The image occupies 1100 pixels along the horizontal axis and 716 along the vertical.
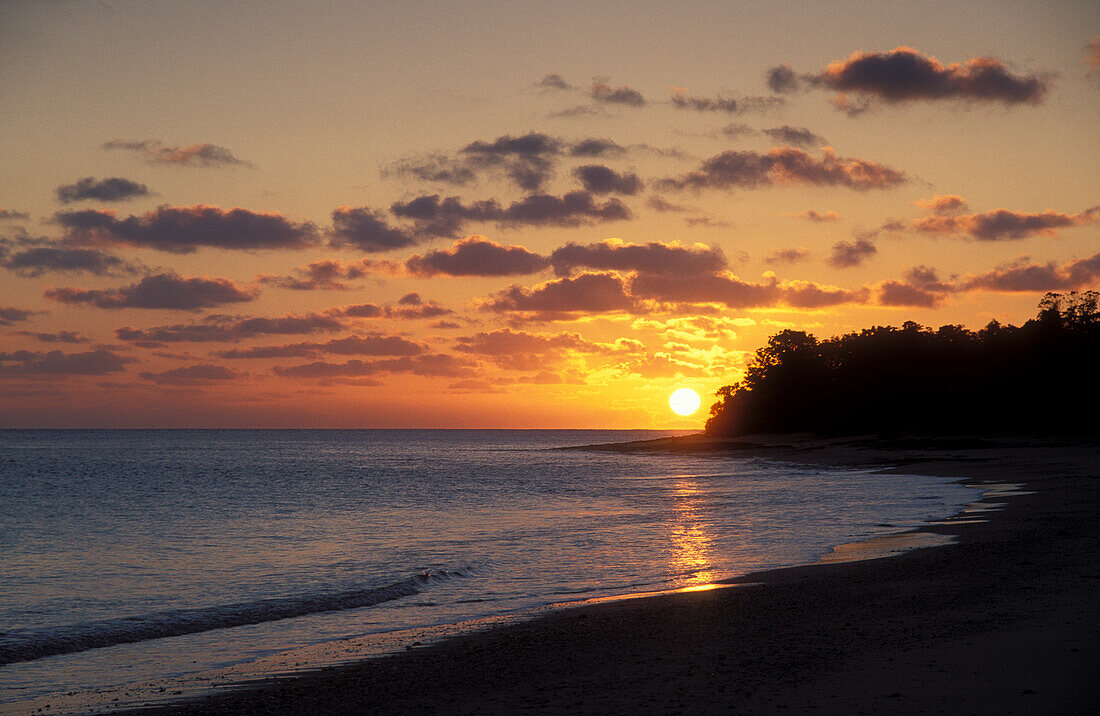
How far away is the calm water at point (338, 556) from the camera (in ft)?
51.4

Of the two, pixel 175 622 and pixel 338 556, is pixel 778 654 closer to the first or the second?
pixel 175 622

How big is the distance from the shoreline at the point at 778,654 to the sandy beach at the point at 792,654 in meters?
0.04

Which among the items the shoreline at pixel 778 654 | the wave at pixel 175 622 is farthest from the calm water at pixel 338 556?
the shoreline at pixel 778 654

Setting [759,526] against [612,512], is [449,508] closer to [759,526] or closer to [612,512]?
[612,512]

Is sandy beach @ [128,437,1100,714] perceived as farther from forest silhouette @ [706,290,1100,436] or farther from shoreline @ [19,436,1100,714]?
forest silhouette @ [706,290,1100,436]

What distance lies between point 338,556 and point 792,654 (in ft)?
59.0

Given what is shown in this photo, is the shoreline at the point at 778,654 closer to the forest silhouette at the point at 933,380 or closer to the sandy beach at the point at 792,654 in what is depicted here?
the sandy beach at the point at 792,654

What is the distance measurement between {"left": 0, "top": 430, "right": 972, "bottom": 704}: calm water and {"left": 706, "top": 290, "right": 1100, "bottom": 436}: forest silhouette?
6258 centimetres

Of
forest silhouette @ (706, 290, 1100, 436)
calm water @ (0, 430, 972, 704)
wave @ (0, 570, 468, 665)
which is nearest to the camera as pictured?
wave @ (0, 570, 468, 665)

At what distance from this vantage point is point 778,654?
11703 mm

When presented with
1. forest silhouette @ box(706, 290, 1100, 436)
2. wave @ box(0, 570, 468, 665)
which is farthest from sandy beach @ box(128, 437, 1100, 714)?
forest silhouette @ box(706, 290, 1100, 436)

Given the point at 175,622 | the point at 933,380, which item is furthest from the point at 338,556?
the point at 933,380

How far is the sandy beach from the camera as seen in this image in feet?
31.3

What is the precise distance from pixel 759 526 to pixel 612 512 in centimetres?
1015
